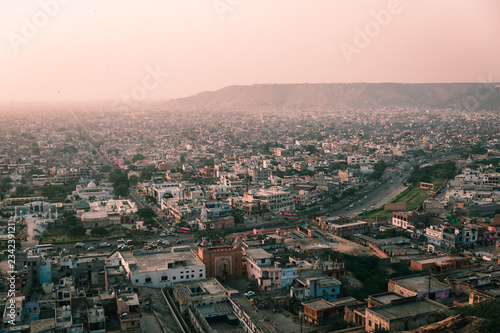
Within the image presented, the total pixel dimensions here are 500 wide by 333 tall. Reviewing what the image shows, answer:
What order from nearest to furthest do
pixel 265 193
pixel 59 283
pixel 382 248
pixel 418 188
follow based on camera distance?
1. pixel 59 283
2. pixel 382 248
3. pixel 265 193
4. pixel 418 188

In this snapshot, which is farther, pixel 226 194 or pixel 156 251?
pixel 226 194

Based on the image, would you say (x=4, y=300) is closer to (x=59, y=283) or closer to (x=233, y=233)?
(x=59, y=283)

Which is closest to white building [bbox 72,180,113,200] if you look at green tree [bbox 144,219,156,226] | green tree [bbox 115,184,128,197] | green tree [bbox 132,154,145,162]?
green tree [bbox 115,184,128,197]

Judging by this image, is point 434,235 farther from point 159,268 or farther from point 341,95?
point 341,95

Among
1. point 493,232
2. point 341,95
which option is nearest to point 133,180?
point 493,232

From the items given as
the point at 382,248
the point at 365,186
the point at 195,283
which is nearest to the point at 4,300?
the point at 195,283

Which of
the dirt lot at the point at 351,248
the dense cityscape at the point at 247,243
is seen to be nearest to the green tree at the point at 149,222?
the dense cityscape at the point at 247,243

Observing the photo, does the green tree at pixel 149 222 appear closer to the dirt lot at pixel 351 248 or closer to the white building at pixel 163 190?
the white building at pixel 163 190
